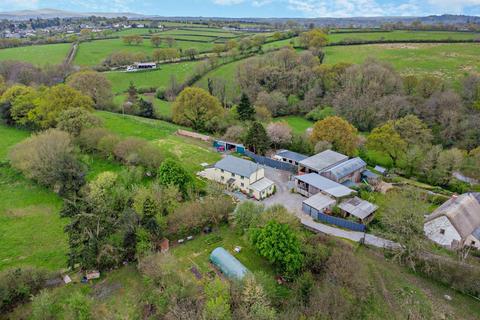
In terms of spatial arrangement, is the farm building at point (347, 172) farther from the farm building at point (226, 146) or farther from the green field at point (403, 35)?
the green field at point (403, 35)

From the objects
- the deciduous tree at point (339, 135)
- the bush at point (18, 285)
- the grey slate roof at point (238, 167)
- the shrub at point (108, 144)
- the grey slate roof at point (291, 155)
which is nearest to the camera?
the bush at point (18, 285)

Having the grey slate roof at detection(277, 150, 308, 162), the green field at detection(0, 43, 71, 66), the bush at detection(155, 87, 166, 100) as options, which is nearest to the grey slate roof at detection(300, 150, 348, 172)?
the grey slate roof at detection(277, 150, 308, 162)

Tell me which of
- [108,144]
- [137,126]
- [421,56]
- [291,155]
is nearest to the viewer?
[108,144]

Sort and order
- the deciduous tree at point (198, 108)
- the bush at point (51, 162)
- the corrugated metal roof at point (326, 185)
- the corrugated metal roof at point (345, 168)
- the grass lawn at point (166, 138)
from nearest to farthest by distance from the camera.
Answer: the bush at point (51, 162) → the corrugated metal roof at point (326, 185) → the corrugated metal roof at point (345, 168) → the grass lawn at point (166, 138) → the deciduous tree at point (198, 108)

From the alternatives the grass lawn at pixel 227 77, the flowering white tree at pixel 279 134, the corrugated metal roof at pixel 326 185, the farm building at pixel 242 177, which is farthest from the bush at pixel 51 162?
the grass lawn at pixel 227 77

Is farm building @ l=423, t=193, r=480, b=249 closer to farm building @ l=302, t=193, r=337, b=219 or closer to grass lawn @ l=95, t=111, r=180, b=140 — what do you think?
farm building @ l=302, t=193, r=337, b=219

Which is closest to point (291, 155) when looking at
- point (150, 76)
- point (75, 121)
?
point (75, 121)

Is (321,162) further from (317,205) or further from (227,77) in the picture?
(227,77)
